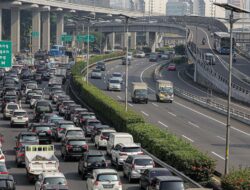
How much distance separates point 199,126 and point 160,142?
2142 cm

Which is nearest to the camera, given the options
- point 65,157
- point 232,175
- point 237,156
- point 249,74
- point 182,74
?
point 232,175

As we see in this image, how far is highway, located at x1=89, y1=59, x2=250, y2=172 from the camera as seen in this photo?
156 ft

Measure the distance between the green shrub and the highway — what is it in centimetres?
1028

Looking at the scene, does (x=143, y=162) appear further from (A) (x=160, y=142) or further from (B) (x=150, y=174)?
(A) (x=160, y=142)

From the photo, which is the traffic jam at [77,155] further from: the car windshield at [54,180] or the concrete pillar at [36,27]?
the concrete pillar at [36,27]

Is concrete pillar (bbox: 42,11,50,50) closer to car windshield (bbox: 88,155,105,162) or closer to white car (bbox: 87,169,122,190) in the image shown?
car windshield (bbox: 88,155,105,162)

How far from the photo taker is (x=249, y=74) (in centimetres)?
11306

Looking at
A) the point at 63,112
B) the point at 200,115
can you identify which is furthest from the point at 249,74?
the point at 63,112

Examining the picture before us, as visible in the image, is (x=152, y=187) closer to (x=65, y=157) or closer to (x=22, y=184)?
(x=22, y=184)

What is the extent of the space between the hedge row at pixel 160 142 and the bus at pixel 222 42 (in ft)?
207

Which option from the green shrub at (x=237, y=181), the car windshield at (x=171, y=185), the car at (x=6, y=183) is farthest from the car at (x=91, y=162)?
the green shrub at (x=237, y=181)

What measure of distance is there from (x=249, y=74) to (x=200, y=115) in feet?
143

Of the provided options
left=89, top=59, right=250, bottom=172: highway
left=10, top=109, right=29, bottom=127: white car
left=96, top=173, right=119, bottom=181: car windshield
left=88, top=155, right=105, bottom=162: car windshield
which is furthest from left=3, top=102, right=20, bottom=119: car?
left=96, top=173, right=119, bottom=181: car windshield

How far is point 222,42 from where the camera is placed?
130625 mm
